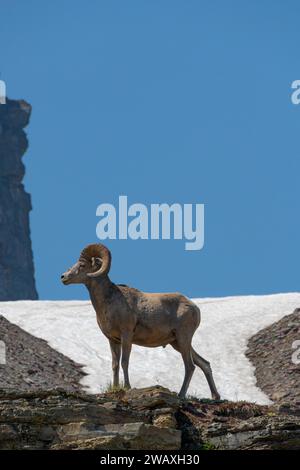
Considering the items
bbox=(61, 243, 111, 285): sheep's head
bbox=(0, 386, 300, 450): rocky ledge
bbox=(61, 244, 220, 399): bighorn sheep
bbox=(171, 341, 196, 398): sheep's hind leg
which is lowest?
bbox=(0, 386, 300, 450): rocky ledge

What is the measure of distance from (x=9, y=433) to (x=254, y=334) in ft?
77.4

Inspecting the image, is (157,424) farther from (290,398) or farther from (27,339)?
(27,339)

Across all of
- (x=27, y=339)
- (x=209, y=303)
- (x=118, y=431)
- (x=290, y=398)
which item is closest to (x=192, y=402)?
(x=118, y=431)

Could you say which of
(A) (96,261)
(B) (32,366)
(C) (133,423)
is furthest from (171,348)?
(C) (133,423)

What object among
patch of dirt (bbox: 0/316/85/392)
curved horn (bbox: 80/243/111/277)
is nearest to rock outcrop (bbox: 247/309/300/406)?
patch of dirt (bbox: 0/316/85/392)

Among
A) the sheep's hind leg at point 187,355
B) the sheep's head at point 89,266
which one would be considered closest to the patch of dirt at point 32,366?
the sheep's head at point 89,266

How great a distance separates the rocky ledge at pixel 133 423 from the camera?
22.7 meters

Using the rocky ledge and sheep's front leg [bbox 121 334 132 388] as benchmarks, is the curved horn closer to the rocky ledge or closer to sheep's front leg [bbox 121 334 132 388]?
sheep's front leg [bbox 121 334 132 388]

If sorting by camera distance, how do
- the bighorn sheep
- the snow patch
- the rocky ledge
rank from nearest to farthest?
the rocky ledge
the bighorn sheep
the snow patch

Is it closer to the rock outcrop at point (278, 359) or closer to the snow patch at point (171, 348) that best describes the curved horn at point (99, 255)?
the snow patch at point (171, 348)

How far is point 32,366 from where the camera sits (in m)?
39.7

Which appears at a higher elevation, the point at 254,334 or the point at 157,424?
the point at 254,334

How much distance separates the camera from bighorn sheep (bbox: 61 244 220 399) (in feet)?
94.1
